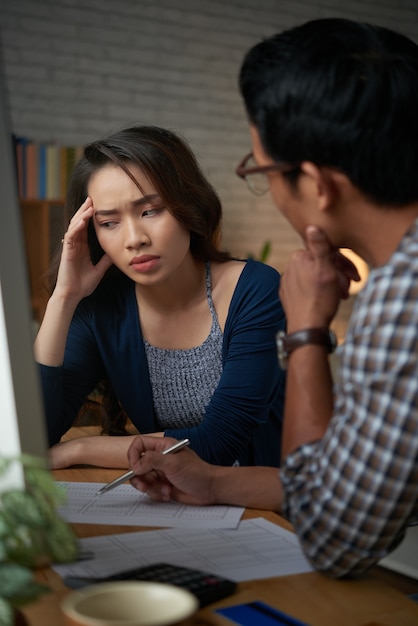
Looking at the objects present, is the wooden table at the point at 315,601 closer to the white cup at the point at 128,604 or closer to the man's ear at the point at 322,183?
the white cup at the point at 128,604

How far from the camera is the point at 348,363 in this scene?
2.74ft

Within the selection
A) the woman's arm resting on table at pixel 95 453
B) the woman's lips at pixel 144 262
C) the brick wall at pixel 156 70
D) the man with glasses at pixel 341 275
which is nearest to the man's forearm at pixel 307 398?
the man with glasses at pixel 341 275

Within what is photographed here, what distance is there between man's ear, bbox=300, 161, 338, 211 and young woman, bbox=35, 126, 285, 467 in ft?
2.25

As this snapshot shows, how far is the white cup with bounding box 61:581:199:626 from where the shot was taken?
578 mm

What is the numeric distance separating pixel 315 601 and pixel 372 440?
0.19 meters

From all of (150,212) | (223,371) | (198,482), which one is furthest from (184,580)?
(150,212)

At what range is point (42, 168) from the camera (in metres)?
4.40

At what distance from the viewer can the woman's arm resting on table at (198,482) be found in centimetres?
121

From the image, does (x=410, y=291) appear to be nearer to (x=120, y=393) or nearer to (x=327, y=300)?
(x=327, y=300)

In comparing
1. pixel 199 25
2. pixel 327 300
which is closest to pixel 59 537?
pixel 327 300

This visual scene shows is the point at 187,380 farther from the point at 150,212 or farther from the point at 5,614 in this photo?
the point at 5,614

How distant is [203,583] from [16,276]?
376mm

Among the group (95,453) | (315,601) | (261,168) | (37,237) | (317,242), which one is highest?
(261,168)

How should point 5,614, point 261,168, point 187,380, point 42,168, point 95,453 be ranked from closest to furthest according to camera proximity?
point 5,614 < point 261,168 < point 95,453 < point 187,380 < point 42,168
